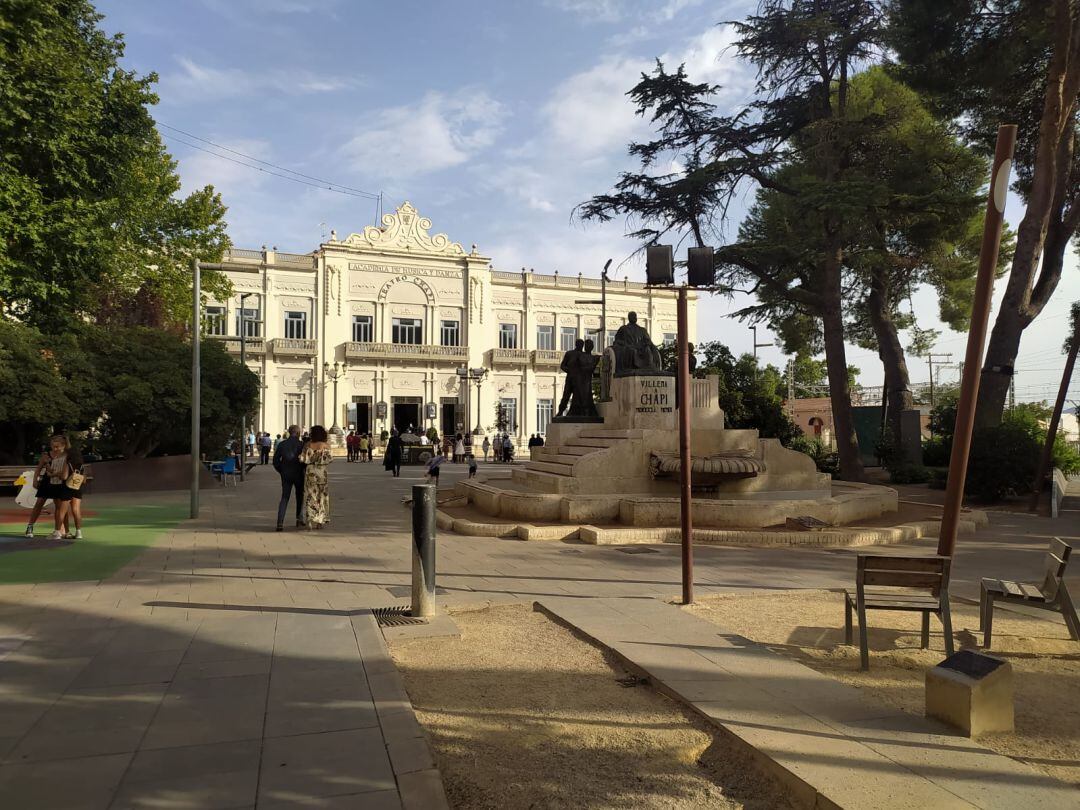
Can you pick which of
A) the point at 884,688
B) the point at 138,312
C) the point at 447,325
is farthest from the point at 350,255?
the point at 884,688

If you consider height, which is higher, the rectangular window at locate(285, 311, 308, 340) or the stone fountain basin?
the rectangular window at locate(285, 311, 308, 340)

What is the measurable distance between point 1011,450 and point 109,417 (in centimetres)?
2133

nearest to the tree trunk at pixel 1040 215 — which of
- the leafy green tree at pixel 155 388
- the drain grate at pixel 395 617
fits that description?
the drain grate at pixel 395 617

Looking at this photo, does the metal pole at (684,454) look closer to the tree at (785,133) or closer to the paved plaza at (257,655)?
the paved plaza at (257,655)

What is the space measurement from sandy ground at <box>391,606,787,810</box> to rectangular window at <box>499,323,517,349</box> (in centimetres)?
4334

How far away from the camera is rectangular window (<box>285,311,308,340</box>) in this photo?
43.1 m

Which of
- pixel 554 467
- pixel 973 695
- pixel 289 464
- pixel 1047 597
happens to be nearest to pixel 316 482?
pixel 289 464

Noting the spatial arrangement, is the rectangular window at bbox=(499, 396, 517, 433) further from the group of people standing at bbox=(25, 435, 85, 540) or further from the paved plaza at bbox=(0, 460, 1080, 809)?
the group of people standing at bbox=(25, 435, 85, 540)

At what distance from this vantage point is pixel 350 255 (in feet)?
144

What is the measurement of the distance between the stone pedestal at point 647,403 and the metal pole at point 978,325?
24.6 ft

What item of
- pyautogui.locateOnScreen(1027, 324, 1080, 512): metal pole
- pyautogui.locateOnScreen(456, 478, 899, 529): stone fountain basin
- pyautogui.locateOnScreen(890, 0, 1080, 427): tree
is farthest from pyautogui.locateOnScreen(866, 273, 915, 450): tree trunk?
pyautogui.locateOnScreen(456, 478, 899, 529): stone fountain basin

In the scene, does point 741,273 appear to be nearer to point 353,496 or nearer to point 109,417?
point 353,496

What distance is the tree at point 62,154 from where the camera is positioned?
13812mm

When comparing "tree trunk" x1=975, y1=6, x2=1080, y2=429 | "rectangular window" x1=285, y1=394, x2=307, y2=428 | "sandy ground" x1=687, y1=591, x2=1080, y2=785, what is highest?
"tree trunk" x1=975, y1=6, x2=1080, y2=429
